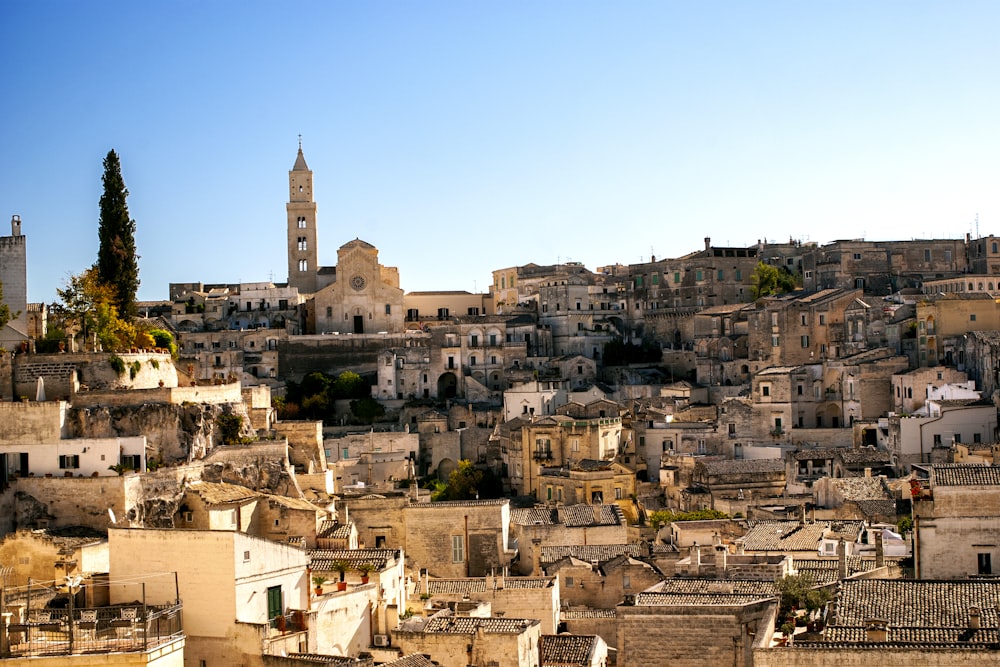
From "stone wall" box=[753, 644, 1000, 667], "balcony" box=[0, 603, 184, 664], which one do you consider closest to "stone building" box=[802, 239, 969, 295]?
"stone wall" box=[753, 644, 1000, 667]

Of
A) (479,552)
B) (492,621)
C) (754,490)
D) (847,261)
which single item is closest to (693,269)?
(847,261)

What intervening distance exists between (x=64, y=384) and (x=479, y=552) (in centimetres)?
1300

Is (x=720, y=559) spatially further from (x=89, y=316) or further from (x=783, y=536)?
(x=89, y=316)

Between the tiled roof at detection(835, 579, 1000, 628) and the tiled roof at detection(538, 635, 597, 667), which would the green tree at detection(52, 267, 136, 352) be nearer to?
the tiled roof at detection(538, 635, 597, 667)

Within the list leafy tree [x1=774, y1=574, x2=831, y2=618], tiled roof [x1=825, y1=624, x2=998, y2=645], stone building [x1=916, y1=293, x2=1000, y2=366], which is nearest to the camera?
tiled roof [x1=825, y1=624, x2=998, y2=645]

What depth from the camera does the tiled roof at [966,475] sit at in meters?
27.4

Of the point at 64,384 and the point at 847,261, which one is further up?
the point at 847,261

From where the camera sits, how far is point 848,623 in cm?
2388

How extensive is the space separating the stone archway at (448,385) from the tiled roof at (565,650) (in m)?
45.1

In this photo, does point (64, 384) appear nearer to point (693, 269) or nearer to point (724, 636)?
point (724, 636)

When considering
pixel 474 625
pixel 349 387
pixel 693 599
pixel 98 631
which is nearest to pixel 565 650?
pixel 474 625

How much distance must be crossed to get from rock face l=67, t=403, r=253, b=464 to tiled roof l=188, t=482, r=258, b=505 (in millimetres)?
1251

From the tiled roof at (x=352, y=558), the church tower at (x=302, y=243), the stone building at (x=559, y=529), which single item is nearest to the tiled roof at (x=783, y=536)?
the stone building at (x=559, y=529)

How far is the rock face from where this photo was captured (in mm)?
37844
